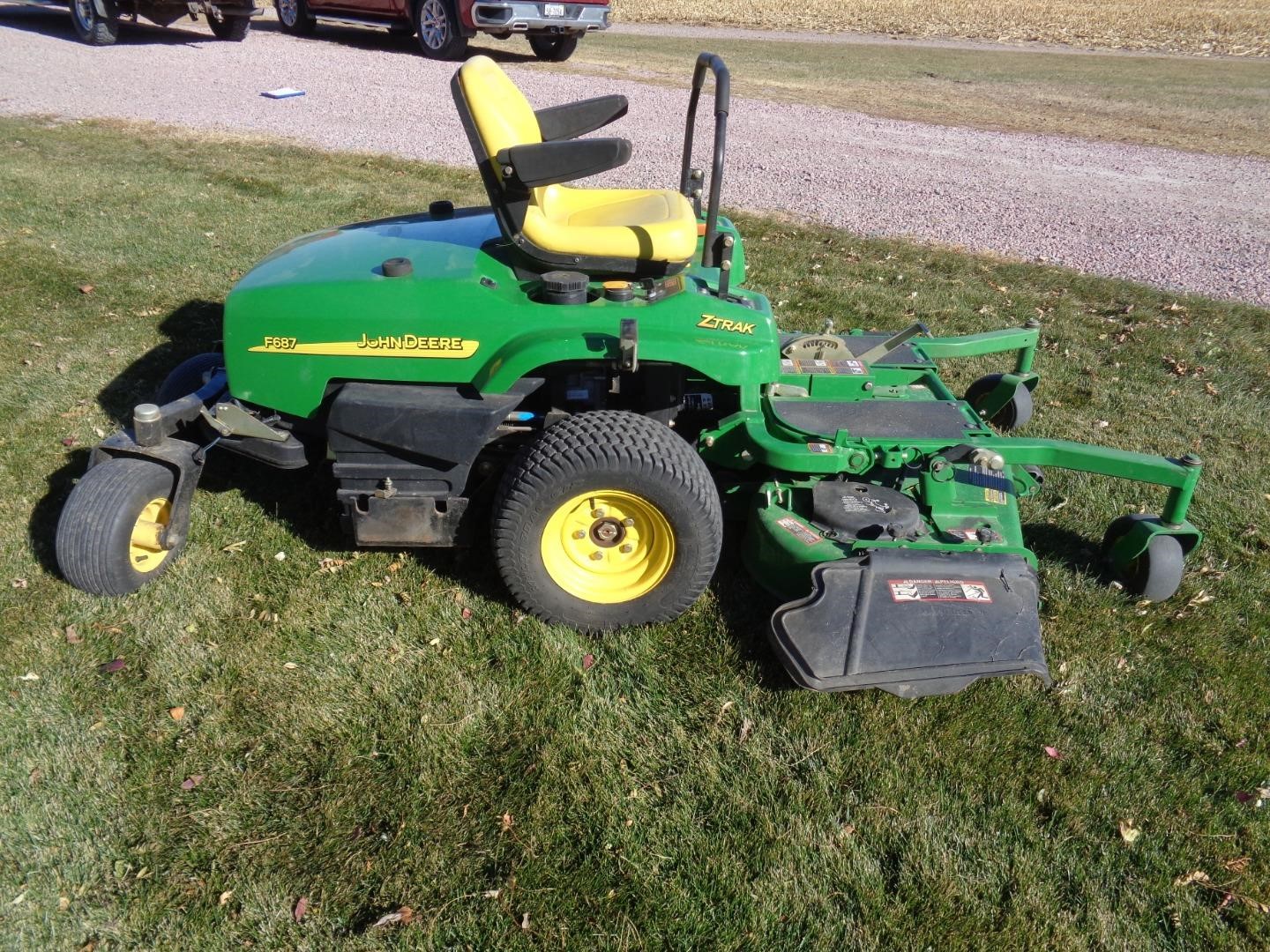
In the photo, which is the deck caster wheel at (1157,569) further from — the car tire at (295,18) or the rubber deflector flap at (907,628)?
the car tire at (295,18)

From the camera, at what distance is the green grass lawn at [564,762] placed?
250 cm

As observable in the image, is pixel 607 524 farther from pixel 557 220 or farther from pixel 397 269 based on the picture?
pixel 557 220

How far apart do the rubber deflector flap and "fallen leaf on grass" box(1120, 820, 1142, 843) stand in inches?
18.6

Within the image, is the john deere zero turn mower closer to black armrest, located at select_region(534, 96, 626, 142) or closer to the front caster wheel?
the front caster wheel

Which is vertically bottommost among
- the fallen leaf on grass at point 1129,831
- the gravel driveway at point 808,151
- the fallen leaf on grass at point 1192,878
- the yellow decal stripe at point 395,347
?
the fallen leaf on grass at point 1192,878

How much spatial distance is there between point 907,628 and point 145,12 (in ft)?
50.2

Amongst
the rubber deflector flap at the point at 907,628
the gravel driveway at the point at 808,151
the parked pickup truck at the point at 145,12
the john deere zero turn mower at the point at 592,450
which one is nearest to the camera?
the rubber deflector flap at the point at 907,628

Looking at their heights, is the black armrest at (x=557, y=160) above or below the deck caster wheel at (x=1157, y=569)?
above

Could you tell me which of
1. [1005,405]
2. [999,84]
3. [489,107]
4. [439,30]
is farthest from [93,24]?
[999,84]

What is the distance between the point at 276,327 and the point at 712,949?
2437mm

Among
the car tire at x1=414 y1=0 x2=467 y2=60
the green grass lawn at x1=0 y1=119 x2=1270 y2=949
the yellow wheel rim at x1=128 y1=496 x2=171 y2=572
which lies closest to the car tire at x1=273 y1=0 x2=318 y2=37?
the car tire at x1=414 y1=0 x2=467 y2=60

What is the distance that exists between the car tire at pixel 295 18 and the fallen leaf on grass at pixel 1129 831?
629 inches

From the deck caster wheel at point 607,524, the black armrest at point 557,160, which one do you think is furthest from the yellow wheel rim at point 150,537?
the black armrest at point 557,160

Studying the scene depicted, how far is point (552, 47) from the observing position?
14680mm
